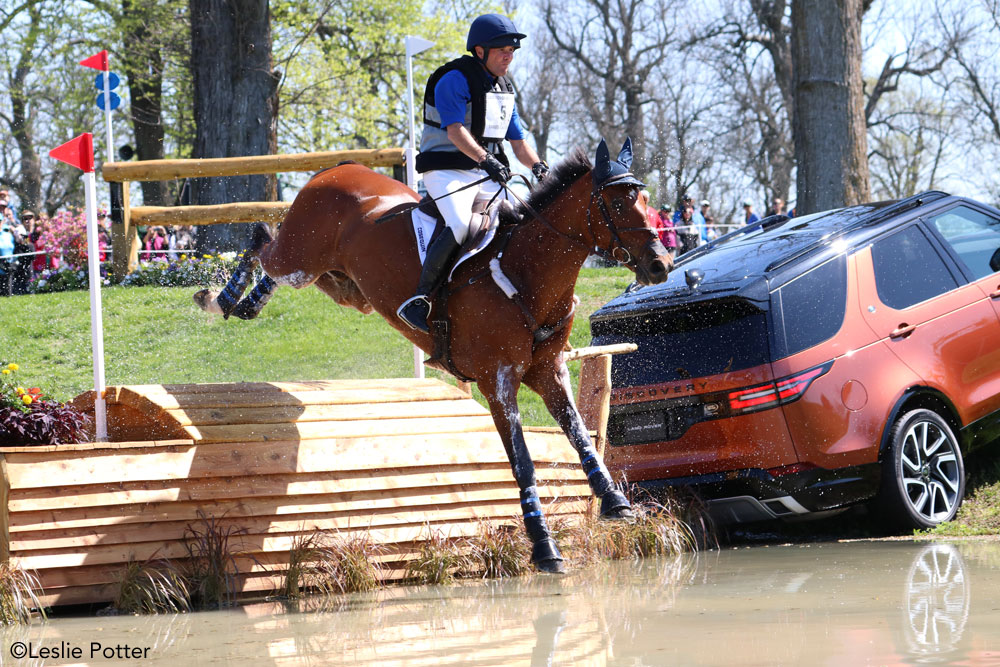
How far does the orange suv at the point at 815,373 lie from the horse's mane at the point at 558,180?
1.44m

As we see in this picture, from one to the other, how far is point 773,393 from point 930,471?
4.29 feet

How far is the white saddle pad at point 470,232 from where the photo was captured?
5.89 meters

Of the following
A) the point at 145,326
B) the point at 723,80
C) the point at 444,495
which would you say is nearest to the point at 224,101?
the point at 145,326

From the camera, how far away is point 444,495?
21.5 ft

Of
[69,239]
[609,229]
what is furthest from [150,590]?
[69,239]

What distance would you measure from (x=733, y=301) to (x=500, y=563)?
2103mm

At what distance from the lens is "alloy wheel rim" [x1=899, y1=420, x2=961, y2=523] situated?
22.9 ft

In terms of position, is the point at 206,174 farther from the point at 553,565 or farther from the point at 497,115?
the point at 553,565

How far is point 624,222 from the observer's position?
5492mm

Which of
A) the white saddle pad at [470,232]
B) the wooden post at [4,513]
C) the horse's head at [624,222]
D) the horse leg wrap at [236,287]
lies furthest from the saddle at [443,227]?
the wooden post at [4,513]

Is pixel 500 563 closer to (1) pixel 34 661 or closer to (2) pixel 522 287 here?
(2) pixel 522 287

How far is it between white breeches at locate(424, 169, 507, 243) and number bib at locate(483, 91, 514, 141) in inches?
9.1

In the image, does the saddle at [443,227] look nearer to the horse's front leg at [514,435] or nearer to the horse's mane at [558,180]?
the horse's mane at [558,180]

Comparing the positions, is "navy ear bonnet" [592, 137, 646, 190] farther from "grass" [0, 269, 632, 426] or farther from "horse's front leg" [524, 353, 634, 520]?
"grass" [0, 269, 632, 426]
